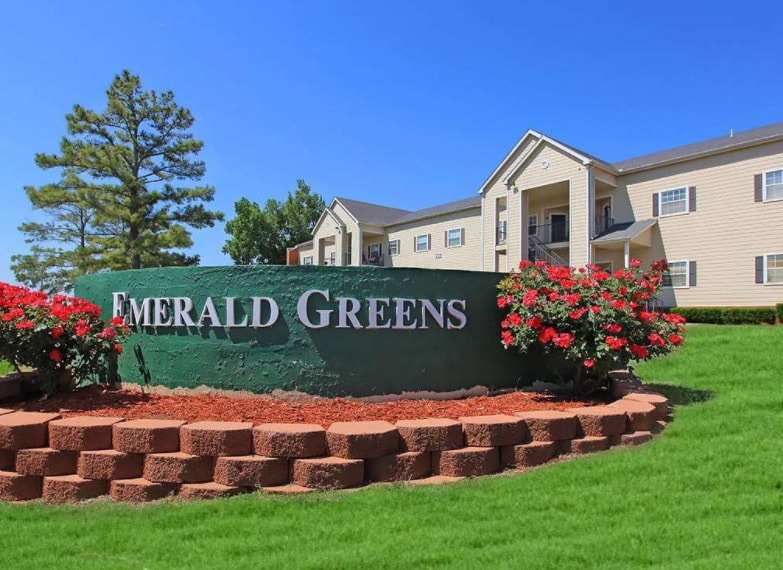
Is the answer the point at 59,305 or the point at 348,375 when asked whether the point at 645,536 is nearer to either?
the point at 348,375

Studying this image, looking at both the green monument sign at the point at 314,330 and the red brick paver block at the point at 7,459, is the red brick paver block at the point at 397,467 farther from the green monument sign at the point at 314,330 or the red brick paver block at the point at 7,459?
the red brick paver block at the point at 7,459

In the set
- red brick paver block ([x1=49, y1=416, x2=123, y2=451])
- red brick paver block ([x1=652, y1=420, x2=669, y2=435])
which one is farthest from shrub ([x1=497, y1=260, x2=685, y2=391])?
red brick paver block ([x1=49, y1=416, x2=123, y2=451])

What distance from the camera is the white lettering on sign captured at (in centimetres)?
632

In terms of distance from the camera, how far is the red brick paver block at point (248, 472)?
4.25m

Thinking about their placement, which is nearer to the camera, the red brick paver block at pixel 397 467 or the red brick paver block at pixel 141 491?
the red brick paver block at pixel 141 491

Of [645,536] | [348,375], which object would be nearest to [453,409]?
[348,375]

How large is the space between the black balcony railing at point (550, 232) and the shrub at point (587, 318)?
19131 mm

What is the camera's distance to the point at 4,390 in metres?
6.70

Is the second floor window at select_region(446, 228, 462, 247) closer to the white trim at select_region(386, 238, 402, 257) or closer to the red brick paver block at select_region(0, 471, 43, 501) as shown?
the white trim at select_region(386, 238, 402, 257)

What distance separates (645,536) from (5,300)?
270 inches

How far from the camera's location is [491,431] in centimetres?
471

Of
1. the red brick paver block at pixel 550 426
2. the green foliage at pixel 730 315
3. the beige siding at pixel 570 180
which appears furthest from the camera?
the beige siding at pixel 570 180

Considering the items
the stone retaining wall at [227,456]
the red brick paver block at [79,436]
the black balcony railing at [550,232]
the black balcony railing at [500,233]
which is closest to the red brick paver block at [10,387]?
the stone retaining wall at [227,456]

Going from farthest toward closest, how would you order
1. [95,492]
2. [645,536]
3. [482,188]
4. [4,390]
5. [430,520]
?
[482,188] → [4,390] → [95,492] → [430,520] → [645,536]
